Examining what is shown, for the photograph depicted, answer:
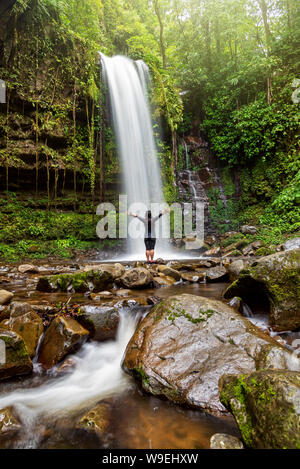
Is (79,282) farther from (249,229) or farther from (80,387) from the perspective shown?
(249,229)

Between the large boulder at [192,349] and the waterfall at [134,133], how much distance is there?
9.94 m

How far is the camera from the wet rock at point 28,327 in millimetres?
2846

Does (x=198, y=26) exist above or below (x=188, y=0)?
below

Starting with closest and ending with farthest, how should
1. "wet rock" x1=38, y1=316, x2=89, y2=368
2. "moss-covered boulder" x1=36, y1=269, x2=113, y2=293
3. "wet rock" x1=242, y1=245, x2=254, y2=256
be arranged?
"wet rock" x1=38, y1=316, x2=89, y2=368 < "moss-covered boulder" x1=36, y1=269, x2=113, y2=293 < "wet rock" x1=242, y1=245, x2=254, y2=256

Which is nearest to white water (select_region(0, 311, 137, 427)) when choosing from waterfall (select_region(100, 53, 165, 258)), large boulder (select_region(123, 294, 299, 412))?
large boulder (select_region(123, 294, 299, 412))

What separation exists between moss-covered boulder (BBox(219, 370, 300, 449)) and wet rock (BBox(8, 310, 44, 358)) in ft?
7.75

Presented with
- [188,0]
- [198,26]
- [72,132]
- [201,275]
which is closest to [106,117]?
[72,132]

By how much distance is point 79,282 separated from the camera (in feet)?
15.9

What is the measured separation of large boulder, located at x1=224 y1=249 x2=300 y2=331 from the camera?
3037 millimetres

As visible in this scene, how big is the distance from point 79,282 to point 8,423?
3.00m

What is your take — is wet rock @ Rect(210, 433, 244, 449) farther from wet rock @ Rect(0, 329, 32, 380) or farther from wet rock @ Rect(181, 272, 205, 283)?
wet rock @ Rect(181, 272, 205, 283)

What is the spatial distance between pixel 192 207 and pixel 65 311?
12.3m

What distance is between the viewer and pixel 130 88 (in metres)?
14.1
